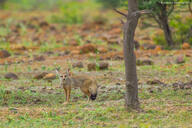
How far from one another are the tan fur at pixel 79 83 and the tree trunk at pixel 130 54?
58.7 inches

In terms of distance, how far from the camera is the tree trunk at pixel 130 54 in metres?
7.48

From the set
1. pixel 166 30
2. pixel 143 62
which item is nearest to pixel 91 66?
pixel 143 62

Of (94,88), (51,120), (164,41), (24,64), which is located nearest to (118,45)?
(164,41)

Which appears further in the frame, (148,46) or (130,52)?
(148,46)

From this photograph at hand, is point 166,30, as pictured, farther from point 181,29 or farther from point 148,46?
point 148,46

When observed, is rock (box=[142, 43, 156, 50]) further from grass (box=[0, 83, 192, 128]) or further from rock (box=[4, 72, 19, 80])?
grass (box=[0, 83, 192, 128])

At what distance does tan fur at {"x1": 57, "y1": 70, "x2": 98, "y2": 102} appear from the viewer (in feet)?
29.9

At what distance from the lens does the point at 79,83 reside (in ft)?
30.5

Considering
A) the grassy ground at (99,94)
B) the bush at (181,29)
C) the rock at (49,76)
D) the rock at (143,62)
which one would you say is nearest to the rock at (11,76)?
the grassy ground at (99,94)

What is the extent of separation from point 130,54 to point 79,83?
2.04 meters

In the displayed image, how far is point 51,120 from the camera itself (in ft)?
24.3

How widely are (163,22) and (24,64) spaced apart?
188 inches

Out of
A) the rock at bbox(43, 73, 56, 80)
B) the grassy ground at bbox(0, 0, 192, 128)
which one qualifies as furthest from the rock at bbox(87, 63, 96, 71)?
the rock at bbox(43, 73, 56, 80)

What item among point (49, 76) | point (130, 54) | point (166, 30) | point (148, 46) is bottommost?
point (49, 76)
